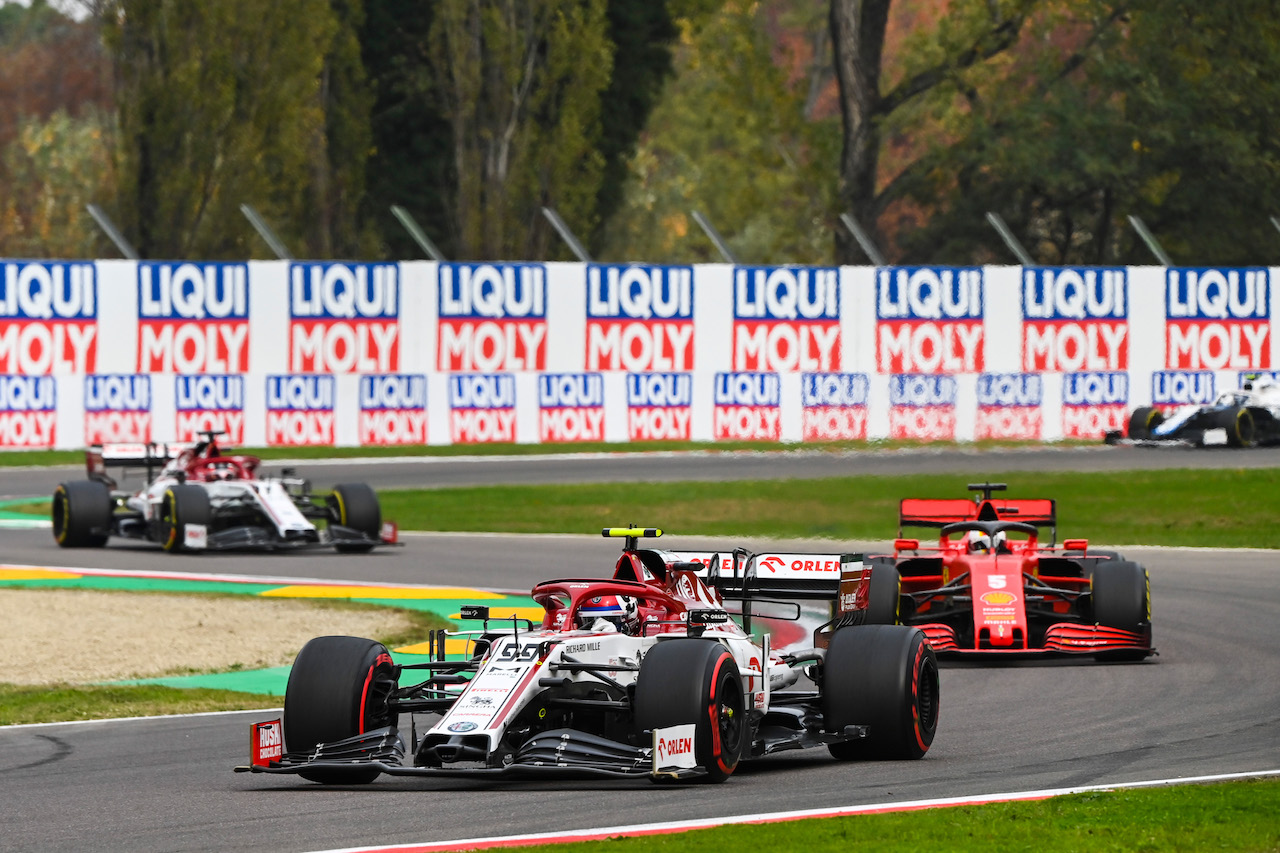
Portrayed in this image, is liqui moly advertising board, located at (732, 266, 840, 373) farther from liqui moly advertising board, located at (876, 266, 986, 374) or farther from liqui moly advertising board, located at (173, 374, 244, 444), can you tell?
liqui moly advertising board, located at (173, 374, 244, 444)

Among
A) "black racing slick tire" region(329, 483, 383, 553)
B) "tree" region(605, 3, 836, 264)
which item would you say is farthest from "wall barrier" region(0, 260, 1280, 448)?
"tree" region(605, 3, 836, 264)

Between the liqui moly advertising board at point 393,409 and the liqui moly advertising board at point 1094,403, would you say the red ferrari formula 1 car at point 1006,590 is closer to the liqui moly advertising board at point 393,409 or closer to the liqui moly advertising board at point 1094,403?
the liqui moly advertising board at point 393,409

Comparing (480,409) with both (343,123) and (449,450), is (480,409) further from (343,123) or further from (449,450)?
(343,123)

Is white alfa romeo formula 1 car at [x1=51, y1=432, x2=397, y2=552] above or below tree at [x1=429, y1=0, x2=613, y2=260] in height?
below

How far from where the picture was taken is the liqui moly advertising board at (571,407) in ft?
119

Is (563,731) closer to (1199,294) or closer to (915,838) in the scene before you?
(915,838)

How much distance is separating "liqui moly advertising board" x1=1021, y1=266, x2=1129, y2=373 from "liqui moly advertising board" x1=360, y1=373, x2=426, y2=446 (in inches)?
434

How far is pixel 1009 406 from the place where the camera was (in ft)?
123

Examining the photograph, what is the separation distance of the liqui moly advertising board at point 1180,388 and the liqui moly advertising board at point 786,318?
6126 mm

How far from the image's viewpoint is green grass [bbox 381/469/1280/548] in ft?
84.9

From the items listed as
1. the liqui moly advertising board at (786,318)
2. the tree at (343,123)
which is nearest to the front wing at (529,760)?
the liqui moly advertising board at (786,318)

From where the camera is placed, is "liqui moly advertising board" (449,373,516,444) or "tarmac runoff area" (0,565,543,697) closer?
"tarmac runoff area" (0,565,543,697)

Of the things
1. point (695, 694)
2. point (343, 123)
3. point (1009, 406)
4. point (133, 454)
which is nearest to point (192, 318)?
point (133, 454)

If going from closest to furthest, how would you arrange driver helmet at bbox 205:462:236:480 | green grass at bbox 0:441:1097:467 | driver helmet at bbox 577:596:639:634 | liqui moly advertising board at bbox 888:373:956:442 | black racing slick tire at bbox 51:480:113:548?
driver helmet at bbox 577:596:639:634, driver helmet at bbox 205:462:236:480, black racing slick tire at bbox 51:480:113:548, green grass at bbox 0:441:1097:467, liqui moly advertising board at bbox 888:373:956:442
